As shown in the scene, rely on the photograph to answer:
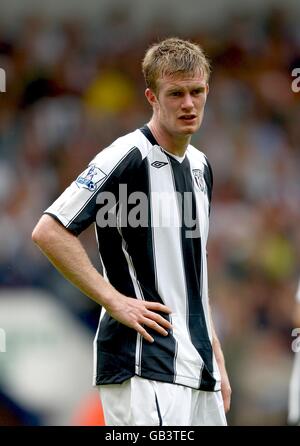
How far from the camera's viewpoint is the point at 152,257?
4.17 meters

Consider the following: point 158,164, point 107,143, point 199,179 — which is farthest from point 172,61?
point 107,143

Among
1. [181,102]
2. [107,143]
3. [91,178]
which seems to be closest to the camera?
[91,178]

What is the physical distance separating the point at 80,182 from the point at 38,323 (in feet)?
11.5

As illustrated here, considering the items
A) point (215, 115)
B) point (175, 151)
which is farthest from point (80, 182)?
point (215, 115)

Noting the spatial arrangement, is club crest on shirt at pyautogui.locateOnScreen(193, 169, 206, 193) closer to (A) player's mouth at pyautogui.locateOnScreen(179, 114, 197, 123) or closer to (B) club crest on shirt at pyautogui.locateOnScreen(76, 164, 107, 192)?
(A) player's mouth at pyautogui.locateOnScreen(179, 114, 197, 123)

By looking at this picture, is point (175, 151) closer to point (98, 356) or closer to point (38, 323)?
point (98, 356)

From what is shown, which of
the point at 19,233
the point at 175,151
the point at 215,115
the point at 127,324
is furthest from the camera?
the point at 215,115

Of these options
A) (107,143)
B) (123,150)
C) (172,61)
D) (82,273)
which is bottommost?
(82,273)

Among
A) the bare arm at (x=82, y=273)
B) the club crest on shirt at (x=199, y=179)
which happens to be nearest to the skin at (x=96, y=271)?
the bare arm at (x=82, y=273)

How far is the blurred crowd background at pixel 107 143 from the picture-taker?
7.38 meters

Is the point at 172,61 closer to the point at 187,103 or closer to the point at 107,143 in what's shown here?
the point at 187,103

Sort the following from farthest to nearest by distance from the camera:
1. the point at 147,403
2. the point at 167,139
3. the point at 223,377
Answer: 1. the point at 223,377
2. the point at 167,139
3. the point at 147,403

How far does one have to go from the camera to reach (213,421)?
432cm

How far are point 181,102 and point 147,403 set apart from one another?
1.27 m
